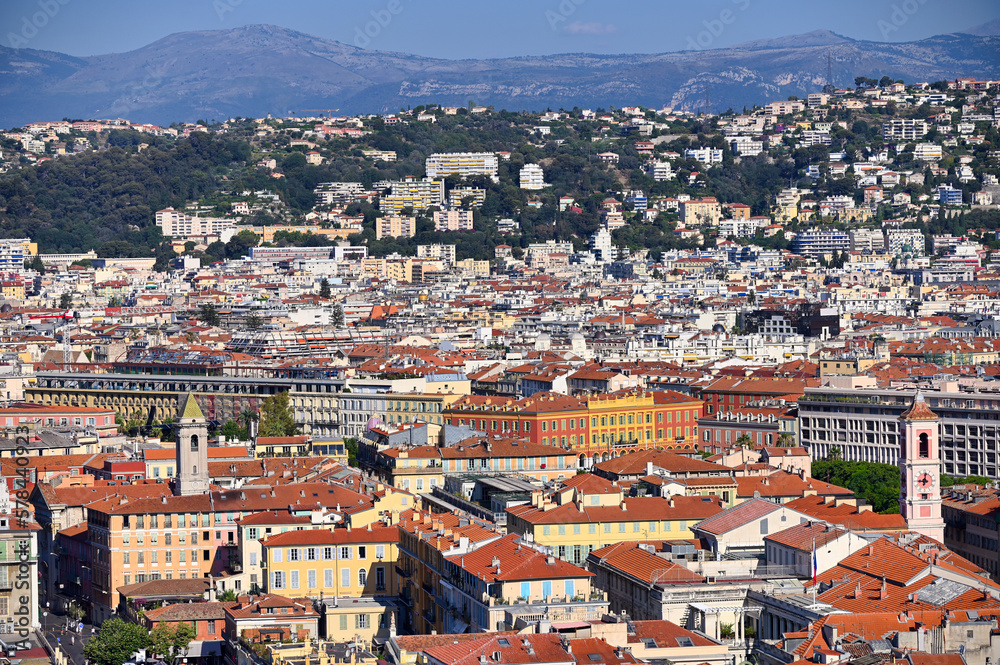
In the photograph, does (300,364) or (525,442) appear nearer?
(525,442)

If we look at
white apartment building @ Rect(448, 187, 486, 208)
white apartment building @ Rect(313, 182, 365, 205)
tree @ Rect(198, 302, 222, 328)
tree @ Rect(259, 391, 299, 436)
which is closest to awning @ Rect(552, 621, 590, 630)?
tree @ Rect(259, 391, 299, 436)

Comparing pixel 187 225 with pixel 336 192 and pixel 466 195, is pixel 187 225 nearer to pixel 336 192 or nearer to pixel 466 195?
pixel 336 192

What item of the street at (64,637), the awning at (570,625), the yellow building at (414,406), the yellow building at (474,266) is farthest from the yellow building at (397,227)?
the awning at (570,625)

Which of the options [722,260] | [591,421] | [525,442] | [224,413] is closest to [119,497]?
[525,442]

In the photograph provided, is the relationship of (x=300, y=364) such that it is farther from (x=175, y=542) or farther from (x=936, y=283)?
(x=936, y=283)

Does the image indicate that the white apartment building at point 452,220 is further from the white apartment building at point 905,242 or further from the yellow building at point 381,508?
the yellow building at point 381,508
